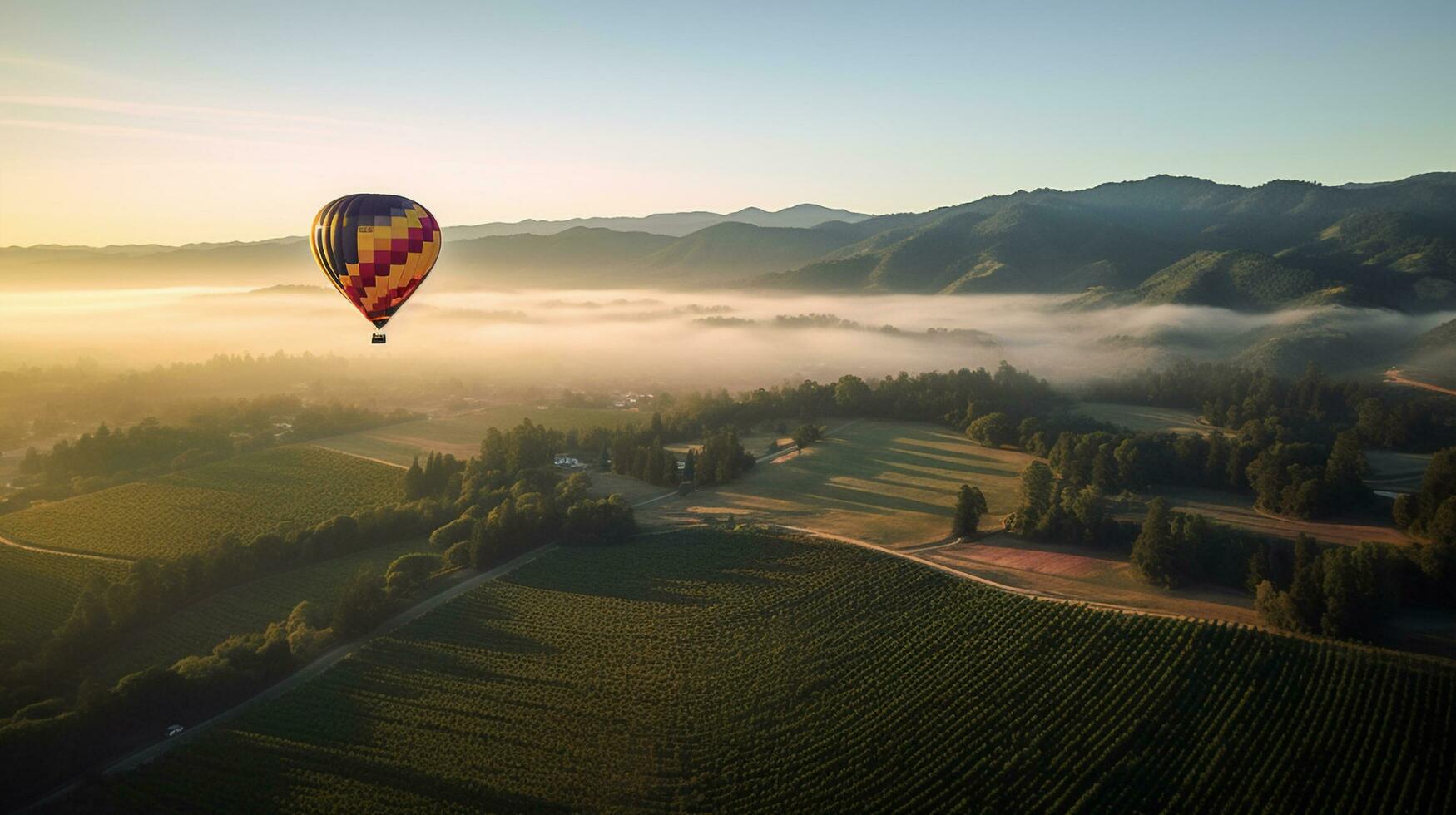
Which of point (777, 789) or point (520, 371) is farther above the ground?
point (520, 371)

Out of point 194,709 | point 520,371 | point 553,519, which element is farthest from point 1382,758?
point 520,371

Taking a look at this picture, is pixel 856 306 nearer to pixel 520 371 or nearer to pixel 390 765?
pixel 520 371

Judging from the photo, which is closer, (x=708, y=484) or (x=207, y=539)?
(x=207, y=539)

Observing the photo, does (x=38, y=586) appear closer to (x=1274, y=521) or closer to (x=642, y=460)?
(x=642, y=460)

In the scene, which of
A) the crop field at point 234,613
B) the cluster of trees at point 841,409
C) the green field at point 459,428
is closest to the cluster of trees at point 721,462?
the cluster of trees at point 841,409

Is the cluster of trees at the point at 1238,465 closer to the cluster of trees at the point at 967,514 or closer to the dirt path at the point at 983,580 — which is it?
the cluster of trees at the point at 967,514

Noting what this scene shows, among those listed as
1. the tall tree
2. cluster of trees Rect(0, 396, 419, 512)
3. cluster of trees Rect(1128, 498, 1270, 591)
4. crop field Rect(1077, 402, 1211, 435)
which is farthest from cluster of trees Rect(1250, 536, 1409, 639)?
cluster of trees Rect(0, 396, 419, 512)
